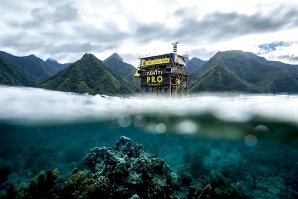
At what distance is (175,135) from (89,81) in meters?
37.0

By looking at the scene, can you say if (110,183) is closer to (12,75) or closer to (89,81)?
(89,81)

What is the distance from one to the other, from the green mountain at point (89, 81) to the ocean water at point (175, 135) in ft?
65.2

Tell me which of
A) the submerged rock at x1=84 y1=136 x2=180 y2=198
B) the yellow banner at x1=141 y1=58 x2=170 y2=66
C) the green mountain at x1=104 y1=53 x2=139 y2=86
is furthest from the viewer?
the green mountain at x1=104 y1=53 x2=139 y2=86

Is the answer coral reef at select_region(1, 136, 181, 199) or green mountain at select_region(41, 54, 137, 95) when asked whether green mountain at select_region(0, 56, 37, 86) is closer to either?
green mountain at select_region(41, 54, 137, 95)

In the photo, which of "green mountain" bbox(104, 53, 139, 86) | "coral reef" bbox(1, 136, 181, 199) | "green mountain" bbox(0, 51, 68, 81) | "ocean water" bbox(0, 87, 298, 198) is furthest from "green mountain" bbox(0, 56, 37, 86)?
"coral reef" bbox(1, 136, 181, 199)

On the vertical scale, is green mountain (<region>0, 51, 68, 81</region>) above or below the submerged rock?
above

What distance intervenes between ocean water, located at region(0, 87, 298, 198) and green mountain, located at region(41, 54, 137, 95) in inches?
783

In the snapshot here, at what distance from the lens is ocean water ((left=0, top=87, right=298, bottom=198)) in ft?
62.2

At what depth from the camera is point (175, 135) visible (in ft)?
129

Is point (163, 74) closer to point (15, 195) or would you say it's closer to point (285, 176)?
point (285, 176)

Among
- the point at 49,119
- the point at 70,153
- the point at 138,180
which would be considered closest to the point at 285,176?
the point at 138,180

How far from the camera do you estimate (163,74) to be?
115 ft

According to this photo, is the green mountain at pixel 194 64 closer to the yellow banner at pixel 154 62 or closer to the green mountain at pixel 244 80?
the green mountain at pixel 244 80

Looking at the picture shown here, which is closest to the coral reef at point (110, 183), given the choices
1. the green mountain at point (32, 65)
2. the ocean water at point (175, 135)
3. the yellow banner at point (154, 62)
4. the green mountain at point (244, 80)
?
the ocean water at point (175, 135)
